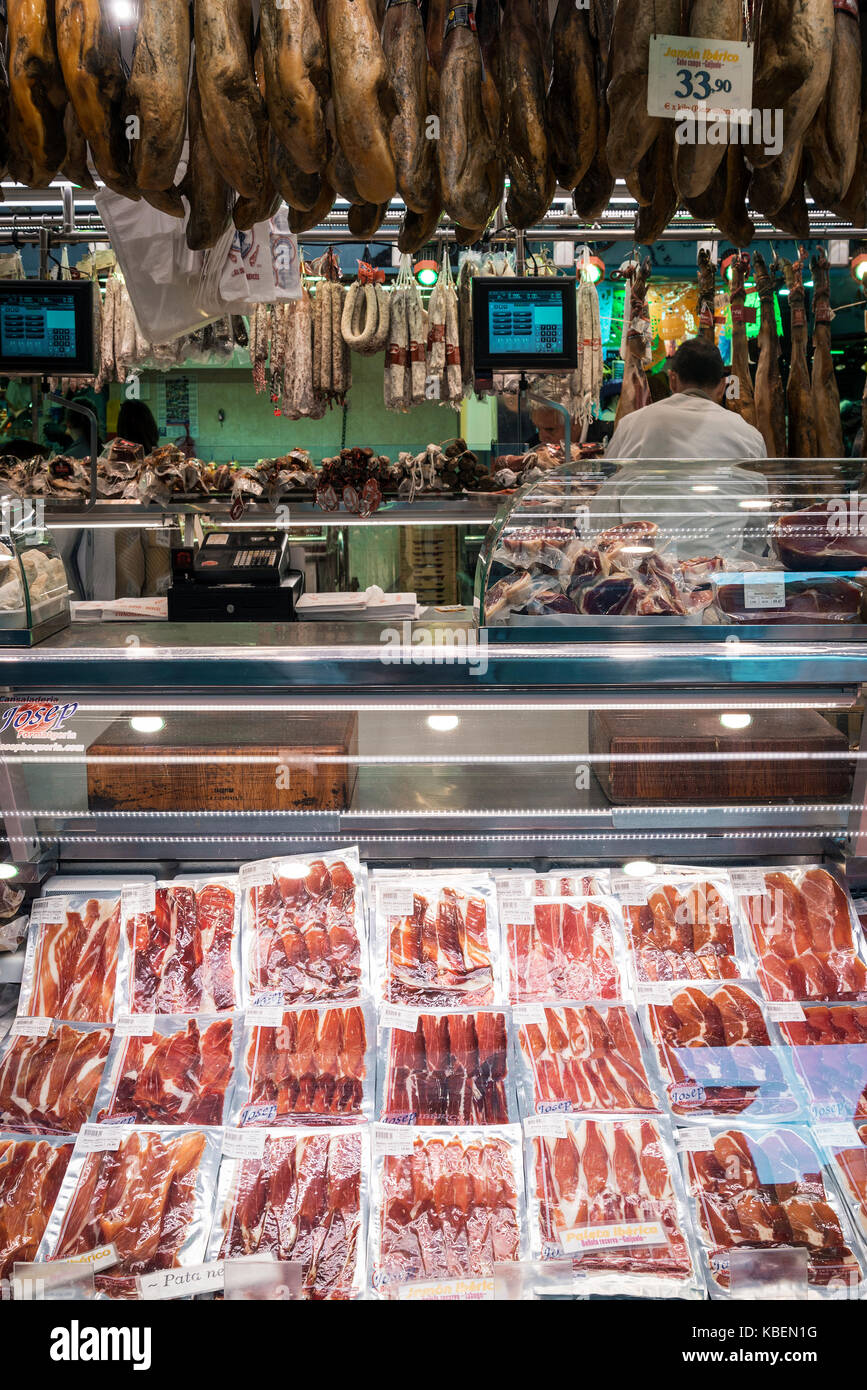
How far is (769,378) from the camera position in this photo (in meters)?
5.44

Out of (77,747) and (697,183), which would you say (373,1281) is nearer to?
(77,747)

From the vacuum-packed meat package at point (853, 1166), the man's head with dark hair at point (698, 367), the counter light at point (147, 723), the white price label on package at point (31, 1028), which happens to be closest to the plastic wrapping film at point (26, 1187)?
the white price label on package at point (31, 1028)

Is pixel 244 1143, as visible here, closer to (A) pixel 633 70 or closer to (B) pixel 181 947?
(B) pixel 181 947

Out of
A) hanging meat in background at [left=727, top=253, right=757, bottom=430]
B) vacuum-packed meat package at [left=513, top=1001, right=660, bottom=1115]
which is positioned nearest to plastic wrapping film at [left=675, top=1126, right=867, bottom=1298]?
vacuum-packed meat package at [left=513, top=1001, right=660, bottom=1115]

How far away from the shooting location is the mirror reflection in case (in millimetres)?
4551

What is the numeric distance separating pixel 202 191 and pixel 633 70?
3.15 feet

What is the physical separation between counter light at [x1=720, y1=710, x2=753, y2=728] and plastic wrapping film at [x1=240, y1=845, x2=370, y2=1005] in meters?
0.98

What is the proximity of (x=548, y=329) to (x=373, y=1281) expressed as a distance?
382 centimetres

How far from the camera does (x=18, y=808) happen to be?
259cm

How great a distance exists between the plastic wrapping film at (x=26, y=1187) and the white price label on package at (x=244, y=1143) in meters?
0.35

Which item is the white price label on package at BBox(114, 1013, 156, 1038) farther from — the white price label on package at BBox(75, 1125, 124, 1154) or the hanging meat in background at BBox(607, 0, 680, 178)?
the hanging meat in background at BBox(607, 0, 680, 178)

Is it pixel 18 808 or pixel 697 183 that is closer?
pixel 697 183

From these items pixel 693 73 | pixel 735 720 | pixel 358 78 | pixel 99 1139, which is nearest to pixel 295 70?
pixel 358 78

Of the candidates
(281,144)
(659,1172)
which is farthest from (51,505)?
(659,1172)
